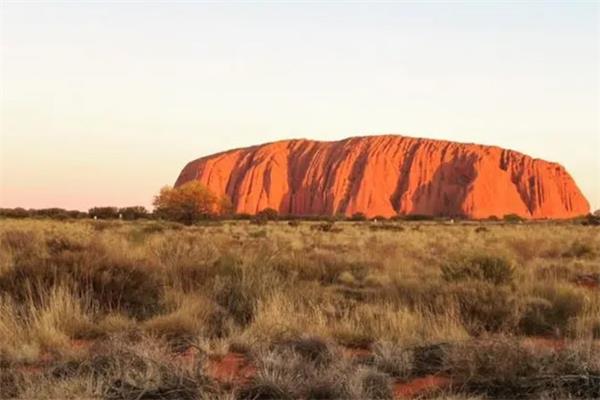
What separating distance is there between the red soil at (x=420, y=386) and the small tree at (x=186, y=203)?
2108 inches

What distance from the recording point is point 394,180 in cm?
13962

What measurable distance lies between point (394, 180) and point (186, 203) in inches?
3134

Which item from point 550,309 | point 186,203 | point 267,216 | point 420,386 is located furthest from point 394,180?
point 420,386

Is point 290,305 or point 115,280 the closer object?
point 290,305

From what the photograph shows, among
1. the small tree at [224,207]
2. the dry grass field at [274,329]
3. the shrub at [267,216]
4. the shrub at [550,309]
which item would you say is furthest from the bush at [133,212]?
the shrub at [550,309]

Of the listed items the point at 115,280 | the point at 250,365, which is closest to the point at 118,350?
the point at 250,365

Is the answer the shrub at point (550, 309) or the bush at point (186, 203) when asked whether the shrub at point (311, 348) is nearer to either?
the shrub at point (550, 309)

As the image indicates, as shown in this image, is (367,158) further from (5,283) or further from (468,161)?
(5,283)

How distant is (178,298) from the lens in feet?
34.1

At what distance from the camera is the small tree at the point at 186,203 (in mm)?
62303

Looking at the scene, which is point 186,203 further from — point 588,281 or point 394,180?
point 394,180

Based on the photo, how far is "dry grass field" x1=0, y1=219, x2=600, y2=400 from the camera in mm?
5949

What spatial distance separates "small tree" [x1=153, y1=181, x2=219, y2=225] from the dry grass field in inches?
1845

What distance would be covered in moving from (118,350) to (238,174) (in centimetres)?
14222
